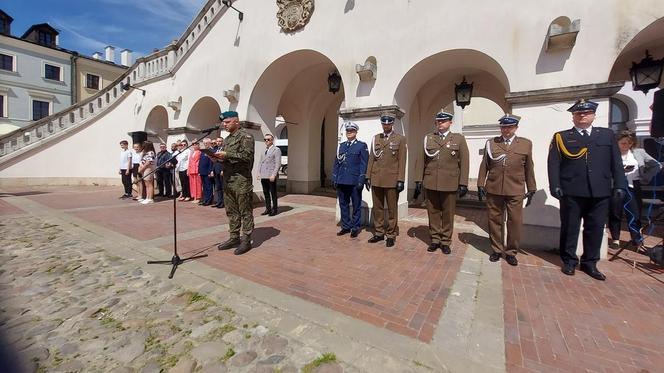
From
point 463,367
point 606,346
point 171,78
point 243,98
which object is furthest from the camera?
point 171,78

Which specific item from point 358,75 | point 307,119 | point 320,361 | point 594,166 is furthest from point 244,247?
point 307,119

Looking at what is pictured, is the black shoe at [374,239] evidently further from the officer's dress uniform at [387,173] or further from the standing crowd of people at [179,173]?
the standing crowd of people at [179,173]

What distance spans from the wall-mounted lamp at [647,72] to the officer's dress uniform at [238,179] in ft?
22.7

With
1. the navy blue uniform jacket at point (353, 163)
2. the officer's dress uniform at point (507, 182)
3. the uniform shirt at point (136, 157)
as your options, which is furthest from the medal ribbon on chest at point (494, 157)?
the uniform shirt at point (136, 157)

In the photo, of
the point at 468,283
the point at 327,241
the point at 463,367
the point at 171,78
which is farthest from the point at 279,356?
the point at 171,78

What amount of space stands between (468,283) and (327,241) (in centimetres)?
235

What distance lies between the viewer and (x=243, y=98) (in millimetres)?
8523

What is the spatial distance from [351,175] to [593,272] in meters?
3.59

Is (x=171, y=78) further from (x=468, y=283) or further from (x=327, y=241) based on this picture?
(x=468, y=283)

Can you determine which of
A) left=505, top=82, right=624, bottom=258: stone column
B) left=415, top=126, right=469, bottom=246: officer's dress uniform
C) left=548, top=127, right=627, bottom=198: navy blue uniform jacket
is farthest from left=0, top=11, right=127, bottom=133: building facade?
left=548, top=127, right=627, bottom=198: navy blue uniform jacket

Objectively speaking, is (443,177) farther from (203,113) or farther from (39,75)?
(39,75)

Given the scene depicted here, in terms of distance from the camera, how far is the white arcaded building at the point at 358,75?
4.46 meters

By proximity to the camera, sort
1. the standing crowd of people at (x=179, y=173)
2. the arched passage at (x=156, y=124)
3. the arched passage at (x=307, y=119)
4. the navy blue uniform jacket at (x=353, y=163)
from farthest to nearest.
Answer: the arched passage at (x=156, y=124), the arched passage at (x=307, y=119), the standing crowd of people at (x=179, y=173), the navy blue uniform jacket at (x=353, y=163)

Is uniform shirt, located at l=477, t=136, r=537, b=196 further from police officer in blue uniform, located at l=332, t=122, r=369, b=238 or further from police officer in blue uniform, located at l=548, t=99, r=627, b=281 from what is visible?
police officer in blue uniform, located at l=332, t=122, r=369, b=238
